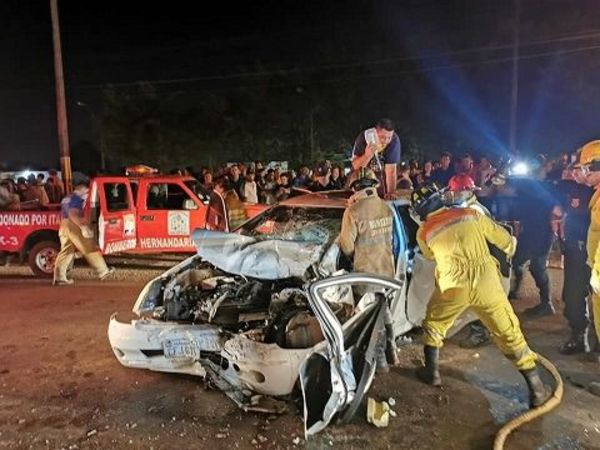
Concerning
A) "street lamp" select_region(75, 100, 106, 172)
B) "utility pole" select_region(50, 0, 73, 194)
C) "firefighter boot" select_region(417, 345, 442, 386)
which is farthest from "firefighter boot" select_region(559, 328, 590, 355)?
"street lamp" select_region(75, 100, 106, 172)

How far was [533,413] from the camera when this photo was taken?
161 inches

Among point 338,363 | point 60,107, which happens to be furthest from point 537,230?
point 60,107

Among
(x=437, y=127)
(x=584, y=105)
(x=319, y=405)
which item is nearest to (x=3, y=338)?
(x=319, y=405)

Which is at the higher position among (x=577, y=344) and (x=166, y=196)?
(x=166, y=196)

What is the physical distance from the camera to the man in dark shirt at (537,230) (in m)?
6.54

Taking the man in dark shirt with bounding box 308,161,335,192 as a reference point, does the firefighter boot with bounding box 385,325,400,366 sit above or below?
below

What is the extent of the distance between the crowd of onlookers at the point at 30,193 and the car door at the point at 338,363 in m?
8.02

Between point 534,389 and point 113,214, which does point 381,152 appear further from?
point 113,214

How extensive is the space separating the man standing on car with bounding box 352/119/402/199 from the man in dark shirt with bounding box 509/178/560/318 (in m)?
1.48

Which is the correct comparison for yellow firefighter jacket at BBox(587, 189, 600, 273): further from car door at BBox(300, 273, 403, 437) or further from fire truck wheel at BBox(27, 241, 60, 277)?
fire truck wheel at BBox(27, 241, 60, 277)

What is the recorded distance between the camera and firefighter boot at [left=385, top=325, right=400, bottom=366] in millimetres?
4809

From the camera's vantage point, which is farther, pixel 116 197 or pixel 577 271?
pixel 116 197

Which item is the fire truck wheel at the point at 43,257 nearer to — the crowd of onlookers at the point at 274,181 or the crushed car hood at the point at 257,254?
the crowd of onlookers at the point at 274,181

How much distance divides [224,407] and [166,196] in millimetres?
6335
